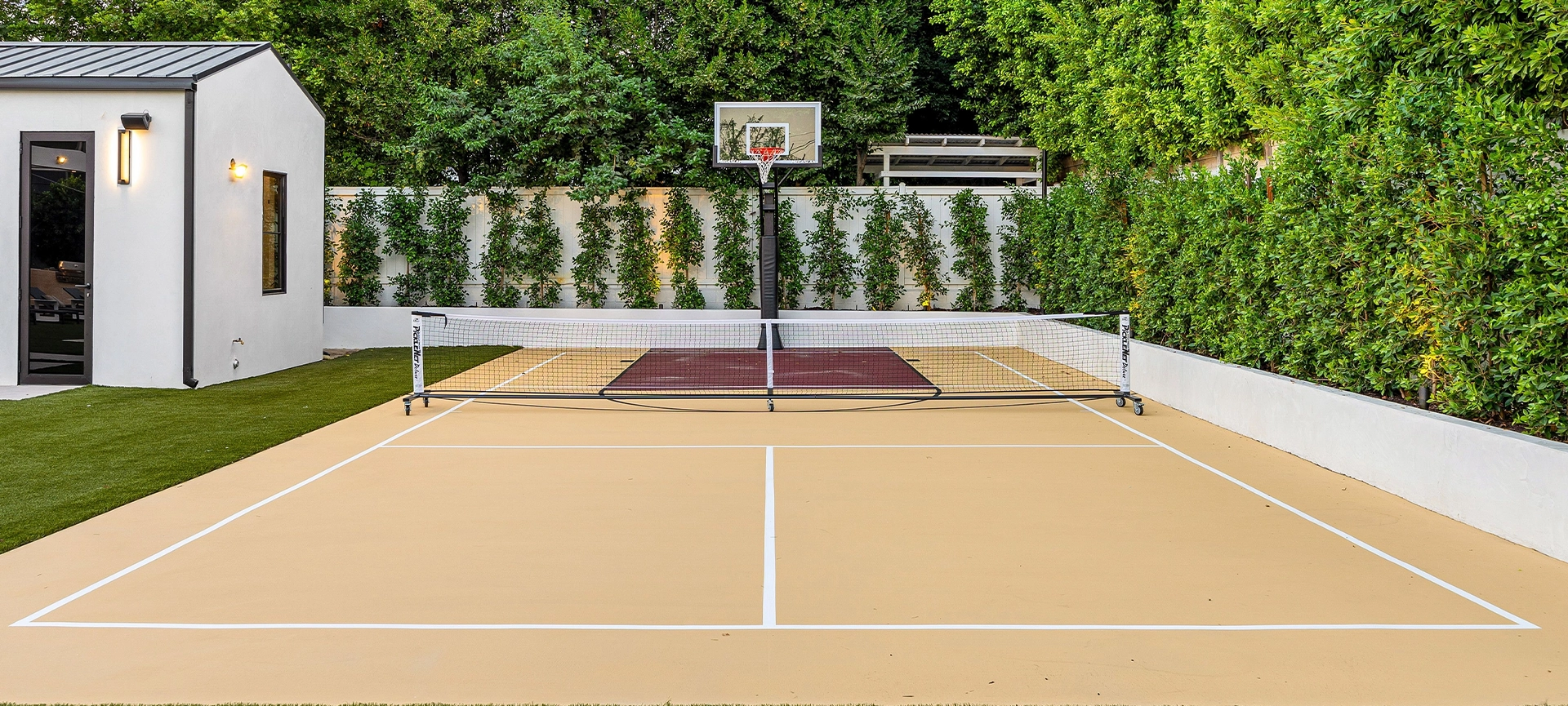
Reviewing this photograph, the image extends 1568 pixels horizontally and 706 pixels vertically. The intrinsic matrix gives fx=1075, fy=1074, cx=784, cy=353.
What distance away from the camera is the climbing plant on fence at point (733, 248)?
1788 cm

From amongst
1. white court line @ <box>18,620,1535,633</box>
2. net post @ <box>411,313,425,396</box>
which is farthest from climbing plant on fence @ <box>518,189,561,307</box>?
white court line @ <box>18,620,1535,633</box>

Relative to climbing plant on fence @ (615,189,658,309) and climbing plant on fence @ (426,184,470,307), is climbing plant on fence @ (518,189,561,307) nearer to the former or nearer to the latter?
climbing plant on fence @ (426,184,470,307)

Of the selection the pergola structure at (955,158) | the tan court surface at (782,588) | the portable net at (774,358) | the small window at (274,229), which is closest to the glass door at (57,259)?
the small window at (274,229)

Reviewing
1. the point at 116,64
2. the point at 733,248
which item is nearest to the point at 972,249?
the point at 733,248

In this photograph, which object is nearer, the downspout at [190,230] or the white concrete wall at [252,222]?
the downspout at [190,230]

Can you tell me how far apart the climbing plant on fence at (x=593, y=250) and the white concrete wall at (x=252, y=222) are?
4.47 m

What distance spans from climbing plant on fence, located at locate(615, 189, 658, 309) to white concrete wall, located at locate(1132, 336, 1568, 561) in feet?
34.1

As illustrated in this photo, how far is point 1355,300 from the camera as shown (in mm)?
6973

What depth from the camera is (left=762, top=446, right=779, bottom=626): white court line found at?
13.8 feet

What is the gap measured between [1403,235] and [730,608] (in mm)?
4788

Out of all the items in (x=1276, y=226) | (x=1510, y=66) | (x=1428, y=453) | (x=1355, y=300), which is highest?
(x=1510, y=66)

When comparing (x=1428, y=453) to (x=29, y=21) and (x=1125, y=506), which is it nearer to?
(x=1125, y=506)

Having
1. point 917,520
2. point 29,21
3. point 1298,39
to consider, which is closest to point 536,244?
point 29,21

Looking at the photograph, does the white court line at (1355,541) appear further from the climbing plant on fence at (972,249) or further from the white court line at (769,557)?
the climbing plant on fence at (972,249)
